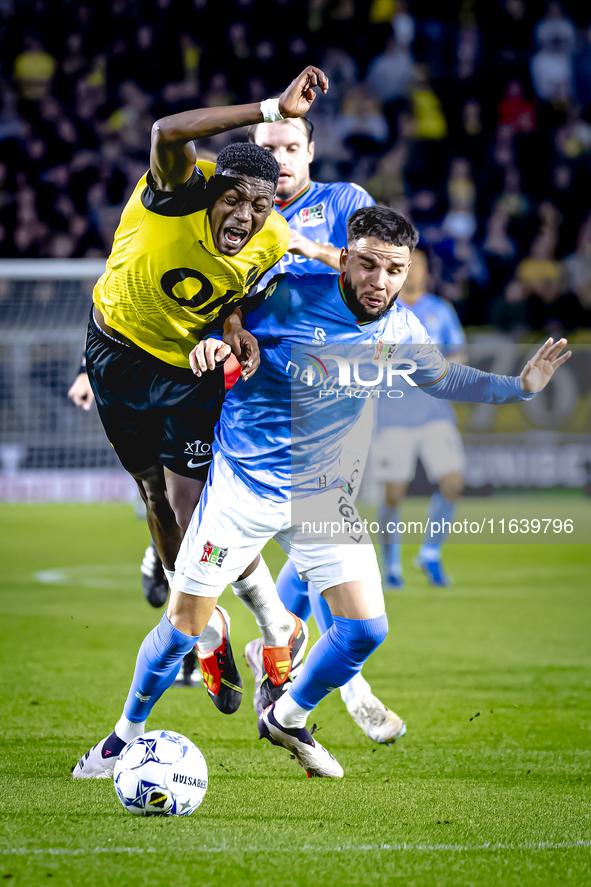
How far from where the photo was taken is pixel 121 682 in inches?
209

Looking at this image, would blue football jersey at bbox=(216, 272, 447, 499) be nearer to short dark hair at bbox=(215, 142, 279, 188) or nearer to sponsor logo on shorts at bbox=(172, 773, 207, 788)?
short dark hair at bbox=(215, 142, 279, 188)

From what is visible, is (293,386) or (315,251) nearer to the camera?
(293,386)

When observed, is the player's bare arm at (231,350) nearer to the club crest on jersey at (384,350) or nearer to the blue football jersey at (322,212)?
the club crest on jersey at (384,350)

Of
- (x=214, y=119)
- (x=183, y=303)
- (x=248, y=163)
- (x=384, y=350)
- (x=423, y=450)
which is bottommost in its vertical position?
(x=423, y=450)

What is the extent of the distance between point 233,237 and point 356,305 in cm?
52

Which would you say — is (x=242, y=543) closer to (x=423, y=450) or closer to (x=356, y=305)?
(x=356, y=305)

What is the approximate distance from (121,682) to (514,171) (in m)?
11.4

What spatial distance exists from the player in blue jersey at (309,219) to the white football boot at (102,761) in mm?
771

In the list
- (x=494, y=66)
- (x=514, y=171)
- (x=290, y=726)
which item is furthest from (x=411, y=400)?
(x=494, y=66)

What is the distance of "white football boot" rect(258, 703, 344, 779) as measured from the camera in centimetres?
385

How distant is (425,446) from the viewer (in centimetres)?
829

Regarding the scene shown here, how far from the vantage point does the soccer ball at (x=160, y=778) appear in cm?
331

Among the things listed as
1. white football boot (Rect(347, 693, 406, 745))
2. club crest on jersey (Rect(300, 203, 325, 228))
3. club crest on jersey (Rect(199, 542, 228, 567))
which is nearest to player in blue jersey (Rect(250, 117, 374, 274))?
club crest on jersey (Rect(300, 203, 325, 228))

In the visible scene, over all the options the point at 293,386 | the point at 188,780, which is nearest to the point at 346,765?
the point at 188,780
